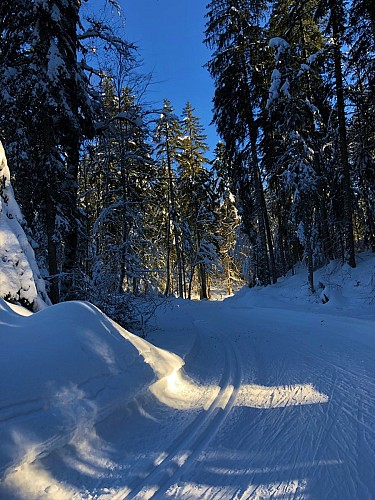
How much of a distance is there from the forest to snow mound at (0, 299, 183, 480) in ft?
4.26

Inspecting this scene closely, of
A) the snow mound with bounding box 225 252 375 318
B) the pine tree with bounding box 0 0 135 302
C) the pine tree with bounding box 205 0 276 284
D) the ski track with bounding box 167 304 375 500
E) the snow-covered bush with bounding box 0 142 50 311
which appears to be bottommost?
the ski track with bounding box 167 304 375 500

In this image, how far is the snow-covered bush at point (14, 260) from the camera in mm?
4238

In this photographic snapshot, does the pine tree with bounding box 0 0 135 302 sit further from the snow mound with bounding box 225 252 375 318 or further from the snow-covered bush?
the snow mound with bounding box 225 252 375 318

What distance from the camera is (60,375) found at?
9.55ft

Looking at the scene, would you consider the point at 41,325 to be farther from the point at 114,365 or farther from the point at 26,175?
the point at 26,175

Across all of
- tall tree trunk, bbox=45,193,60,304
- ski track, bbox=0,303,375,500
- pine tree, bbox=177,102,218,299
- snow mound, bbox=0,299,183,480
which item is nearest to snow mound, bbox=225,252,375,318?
ski track, bbox=0,303,375,500

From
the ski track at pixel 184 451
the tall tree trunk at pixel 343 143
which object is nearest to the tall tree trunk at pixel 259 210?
the tall tree trunk at pixel 343 143

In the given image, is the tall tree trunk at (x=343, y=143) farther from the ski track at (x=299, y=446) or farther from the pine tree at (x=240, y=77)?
the ski track at (x=299, y=446)

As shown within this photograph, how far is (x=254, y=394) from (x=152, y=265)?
12389 millimetres

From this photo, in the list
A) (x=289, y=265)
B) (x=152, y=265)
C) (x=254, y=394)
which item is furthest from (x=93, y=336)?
(x=289, y=265)

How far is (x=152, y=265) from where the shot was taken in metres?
16.2

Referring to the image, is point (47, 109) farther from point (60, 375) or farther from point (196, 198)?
point (196, 198)

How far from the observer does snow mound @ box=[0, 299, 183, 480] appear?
2.37 m

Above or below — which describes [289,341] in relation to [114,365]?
below
